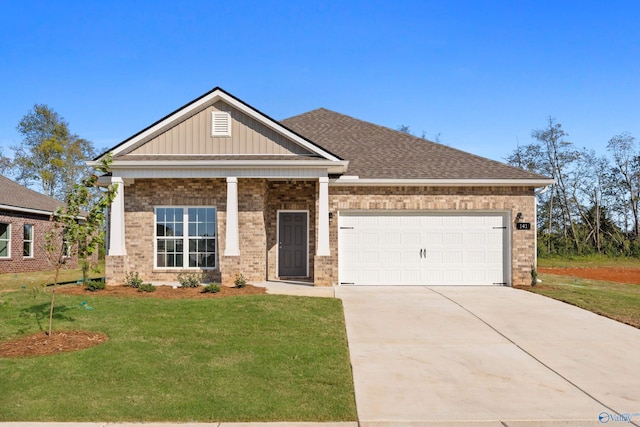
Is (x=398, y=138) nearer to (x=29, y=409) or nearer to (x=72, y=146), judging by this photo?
(x=29, y=409)

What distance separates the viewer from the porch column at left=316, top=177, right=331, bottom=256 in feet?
44.8

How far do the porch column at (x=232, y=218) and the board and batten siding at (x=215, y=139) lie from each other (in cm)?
109

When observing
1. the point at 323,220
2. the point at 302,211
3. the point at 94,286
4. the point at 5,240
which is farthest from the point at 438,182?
the point at 5,240

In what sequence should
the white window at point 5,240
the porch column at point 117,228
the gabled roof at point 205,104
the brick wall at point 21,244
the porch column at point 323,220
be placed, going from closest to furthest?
the porch column at point 117,228 < the porch column at point 323,220 < the gabled roof at point 205,104 < the white window at point 5,240 < the brick wall at point 21,244

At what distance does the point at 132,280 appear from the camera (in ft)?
41.8

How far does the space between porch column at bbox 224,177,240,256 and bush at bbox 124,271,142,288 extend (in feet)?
8.02

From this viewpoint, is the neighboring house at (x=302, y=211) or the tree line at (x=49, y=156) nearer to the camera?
the neighboring house at (x=302, y=211)

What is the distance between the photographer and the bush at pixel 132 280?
12.5 m

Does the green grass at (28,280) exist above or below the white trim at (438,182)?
below

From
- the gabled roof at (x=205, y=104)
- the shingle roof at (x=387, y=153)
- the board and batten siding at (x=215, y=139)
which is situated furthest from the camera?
the shingle roof at (x=387, y=153)

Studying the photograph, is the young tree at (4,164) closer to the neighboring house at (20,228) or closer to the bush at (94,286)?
the neighboring house at (20,228)

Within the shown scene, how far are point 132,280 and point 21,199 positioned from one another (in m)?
13.1

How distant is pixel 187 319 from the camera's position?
877cm

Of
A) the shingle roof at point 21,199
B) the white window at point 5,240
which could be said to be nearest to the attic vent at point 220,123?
the shingle roof at point 21,199
